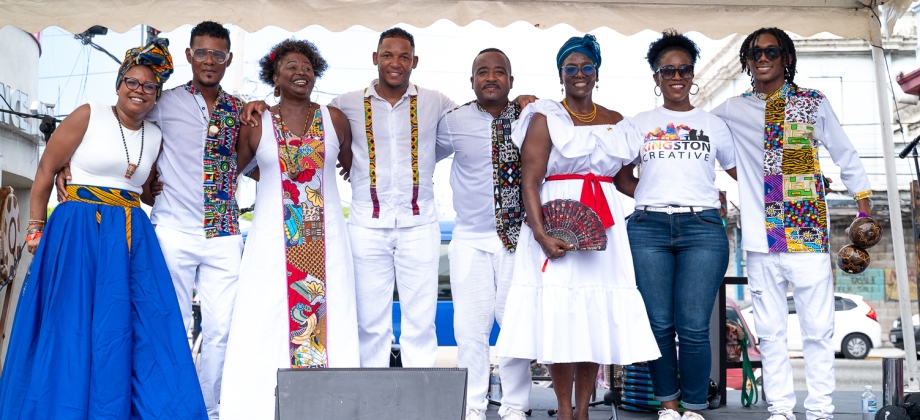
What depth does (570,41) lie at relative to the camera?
4562 mm

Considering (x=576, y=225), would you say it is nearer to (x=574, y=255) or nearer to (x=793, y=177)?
(x=574, y=255)

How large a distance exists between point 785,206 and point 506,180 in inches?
61.2

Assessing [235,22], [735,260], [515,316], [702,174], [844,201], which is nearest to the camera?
[515,316]

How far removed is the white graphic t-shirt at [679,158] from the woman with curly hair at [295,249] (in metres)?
1.73

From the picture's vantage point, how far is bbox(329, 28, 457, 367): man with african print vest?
481 cm

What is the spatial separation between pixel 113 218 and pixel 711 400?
3.89m

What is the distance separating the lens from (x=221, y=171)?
15.1 feet

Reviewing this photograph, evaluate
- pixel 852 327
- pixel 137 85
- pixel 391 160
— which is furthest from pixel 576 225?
pixel 852 327

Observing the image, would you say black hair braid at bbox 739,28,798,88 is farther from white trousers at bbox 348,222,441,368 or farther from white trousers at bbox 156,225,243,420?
white trousers at bbox 156,225,243,420

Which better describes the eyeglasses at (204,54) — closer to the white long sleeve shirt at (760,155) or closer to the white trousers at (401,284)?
the white trousers at (401,284)

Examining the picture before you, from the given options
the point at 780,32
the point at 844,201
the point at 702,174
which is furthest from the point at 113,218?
the point at 844,201

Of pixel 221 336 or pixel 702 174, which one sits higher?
pixel 702 174

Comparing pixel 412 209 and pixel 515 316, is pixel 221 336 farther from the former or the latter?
pixel 515 316

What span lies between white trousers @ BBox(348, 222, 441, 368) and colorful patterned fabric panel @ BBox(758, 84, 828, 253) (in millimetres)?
1904
